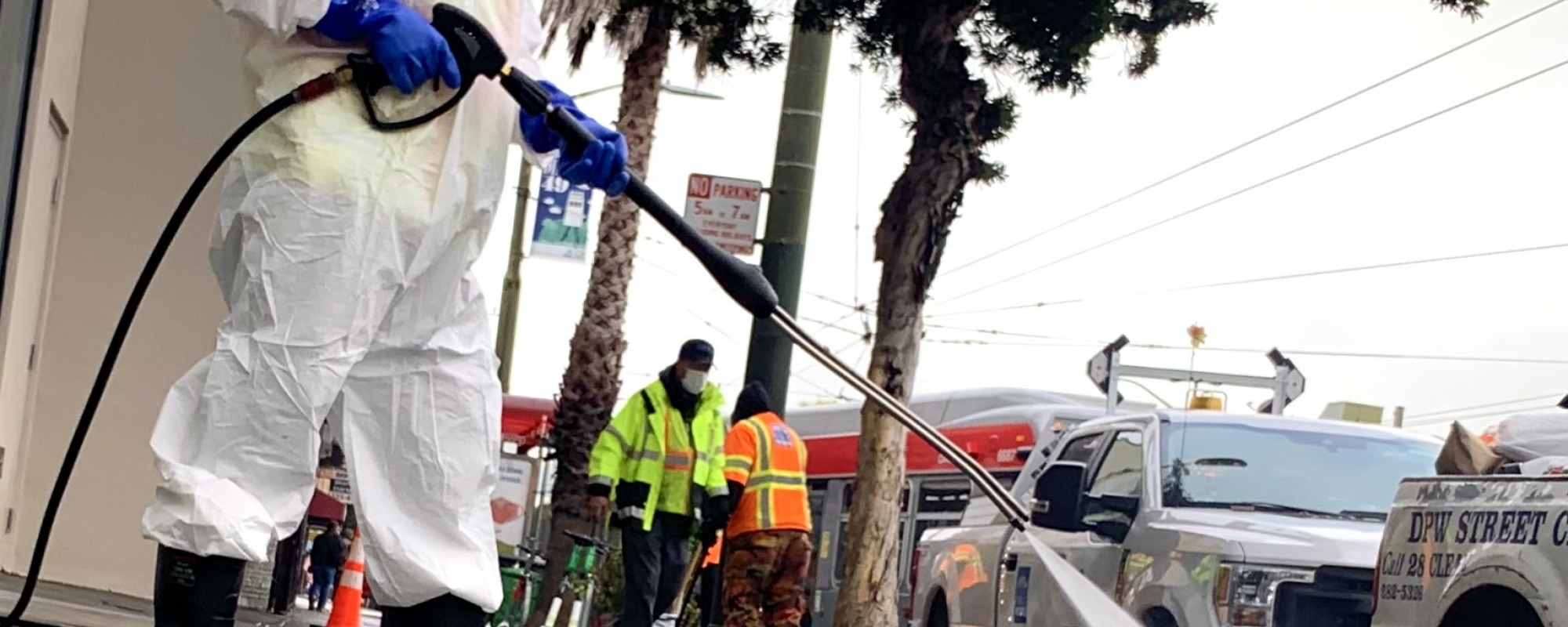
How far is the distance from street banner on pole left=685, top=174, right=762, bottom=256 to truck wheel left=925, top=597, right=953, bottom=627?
254 cm

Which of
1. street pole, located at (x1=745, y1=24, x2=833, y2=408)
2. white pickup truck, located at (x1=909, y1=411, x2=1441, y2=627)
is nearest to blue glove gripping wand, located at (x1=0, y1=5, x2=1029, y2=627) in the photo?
white pickup truck, located at (x1=909, y1=411, x2=1441, y2=627)

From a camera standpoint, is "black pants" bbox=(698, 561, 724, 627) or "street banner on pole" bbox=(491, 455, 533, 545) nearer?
"black pants" bbox=(698, 561, 724, 627)

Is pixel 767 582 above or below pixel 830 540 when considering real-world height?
above

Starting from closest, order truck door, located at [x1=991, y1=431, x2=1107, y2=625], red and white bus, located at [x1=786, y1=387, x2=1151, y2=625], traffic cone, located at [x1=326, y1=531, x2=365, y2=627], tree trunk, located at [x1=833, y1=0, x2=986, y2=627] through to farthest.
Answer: traffic cone, located at [x1=326, y1=531, x2=365, y2=627], truck door, located at [x1=991, y1=431, x2=1107, y2=625], tree trunk, located at [x1=833, y1=0, x2=986, y2=627], red and white bus, located at [x1=786, y1=387, x2=1151, y2=625]

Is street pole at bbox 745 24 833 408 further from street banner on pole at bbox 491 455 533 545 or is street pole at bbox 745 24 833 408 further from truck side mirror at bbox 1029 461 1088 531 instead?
street banner on pole at bbox 491 455 533 545

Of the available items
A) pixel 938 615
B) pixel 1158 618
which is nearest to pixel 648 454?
pixel 938 615

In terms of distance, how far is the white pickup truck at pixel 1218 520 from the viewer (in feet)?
24.4

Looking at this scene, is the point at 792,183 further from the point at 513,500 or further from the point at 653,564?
the point at 513,500

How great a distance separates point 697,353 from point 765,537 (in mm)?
1013

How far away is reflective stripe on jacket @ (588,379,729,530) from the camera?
1050 cm

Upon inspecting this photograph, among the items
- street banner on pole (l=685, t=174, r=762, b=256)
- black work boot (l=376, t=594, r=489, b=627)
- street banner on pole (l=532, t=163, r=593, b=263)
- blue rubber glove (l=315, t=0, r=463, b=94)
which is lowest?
black work boot (l=376, t=594, r=489, b=627)

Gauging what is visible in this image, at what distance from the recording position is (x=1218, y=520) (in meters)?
7.99

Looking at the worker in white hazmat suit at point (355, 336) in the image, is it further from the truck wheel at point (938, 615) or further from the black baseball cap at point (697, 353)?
the truck wheel at point (938, 615)

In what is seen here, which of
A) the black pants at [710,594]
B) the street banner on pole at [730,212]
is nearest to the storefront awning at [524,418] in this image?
the black pants at [710,594]
